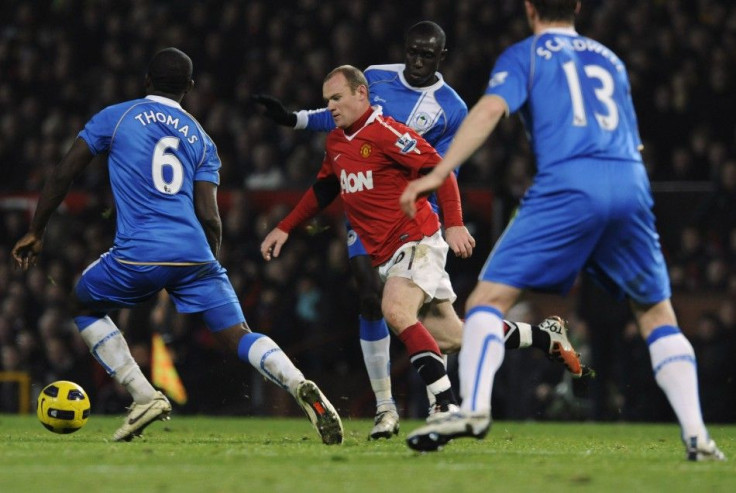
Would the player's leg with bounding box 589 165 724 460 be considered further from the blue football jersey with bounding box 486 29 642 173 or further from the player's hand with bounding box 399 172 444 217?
the player's hand with bounding box 399 172 444 217

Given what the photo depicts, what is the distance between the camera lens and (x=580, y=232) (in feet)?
19.2

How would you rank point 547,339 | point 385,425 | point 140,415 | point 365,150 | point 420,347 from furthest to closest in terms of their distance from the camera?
point 547,339 < point 385,425 < point 365,150 < point 420,347 < point 140,415

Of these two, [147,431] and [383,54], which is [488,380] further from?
[383,54]

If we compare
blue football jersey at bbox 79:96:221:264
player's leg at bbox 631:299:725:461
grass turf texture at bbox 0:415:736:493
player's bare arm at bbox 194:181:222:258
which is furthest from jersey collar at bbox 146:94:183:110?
player's leg at bbox 631:299:725:461

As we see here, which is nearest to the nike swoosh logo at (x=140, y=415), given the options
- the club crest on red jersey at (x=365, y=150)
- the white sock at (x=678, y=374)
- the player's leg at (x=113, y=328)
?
the player's leg at (x=113, y=328)

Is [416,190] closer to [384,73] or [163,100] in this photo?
[163,100]

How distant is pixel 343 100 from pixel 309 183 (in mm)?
7746

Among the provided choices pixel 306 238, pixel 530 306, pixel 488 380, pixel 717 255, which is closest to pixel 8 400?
pixel 306 238

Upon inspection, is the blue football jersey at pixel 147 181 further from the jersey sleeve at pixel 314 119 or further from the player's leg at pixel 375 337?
the jersey sleeve at pixel 314 119

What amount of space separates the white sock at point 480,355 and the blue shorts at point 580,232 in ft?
0.58

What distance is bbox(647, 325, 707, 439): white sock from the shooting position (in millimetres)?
6027

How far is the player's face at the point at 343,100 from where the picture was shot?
8.05 meters

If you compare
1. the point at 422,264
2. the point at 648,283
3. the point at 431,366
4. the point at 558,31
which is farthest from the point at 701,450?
the point at 422,264

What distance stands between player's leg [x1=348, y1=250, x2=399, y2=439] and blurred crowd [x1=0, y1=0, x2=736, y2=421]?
1670 mm
